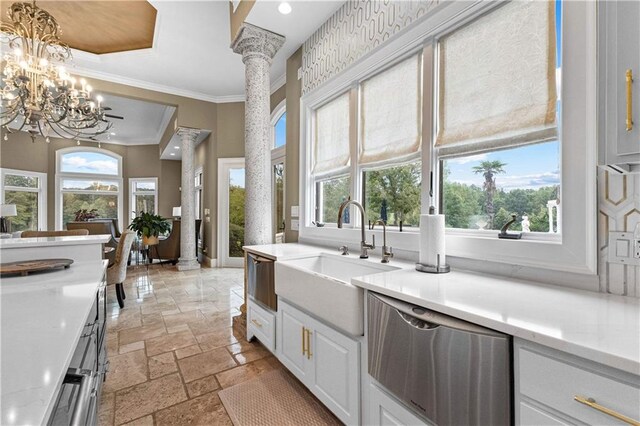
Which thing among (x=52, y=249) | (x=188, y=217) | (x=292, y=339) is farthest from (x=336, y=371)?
(x=188, y=217)

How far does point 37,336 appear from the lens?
81cm

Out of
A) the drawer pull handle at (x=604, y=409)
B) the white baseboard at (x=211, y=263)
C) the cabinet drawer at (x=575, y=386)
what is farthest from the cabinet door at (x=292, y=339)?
the white baseboard at (x=211, y=263)

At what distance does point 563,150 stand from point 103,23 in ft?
16.6

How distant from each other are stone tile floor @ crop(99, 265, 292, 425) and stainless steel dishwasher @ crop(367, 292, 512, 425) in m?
1.22

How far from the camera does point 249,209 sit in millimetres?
3107

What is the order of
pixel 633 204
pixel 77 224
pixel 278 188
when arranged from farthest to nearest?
pixel 77 224, pixel 278 188, pixel 633 204

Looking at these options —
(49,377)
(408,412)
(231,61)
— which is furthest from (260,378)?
(231,61)

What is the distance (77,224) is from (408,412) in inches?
289

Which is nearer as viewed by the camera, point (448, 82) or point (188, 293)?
point (448, 82)

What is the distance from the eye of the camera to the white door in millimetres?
6152

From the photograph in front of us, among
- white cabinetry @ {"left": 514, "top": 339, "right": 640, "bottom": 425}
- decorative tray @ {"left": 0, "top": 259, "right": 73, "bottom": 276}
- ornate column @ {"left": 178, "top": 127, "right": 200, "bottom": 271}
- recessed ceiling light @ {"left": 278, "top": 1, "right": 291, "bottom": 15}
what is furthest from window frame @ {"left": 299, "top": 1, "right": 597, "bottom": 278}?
ornate column @ {"left": 178, "top": 127, "right": 200, "bottom": 271}

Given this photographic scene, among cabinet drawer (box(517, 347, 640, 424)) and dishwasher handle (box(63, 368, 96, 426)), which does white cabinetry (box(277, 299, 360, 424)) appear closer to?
cabinet drawer (box(517, 347, 640, 424))

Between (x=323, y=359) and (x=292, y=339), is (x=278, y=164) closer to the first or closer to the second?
(x=292, y=339)

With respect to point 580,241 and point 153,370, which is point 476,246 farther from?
point 153,370
